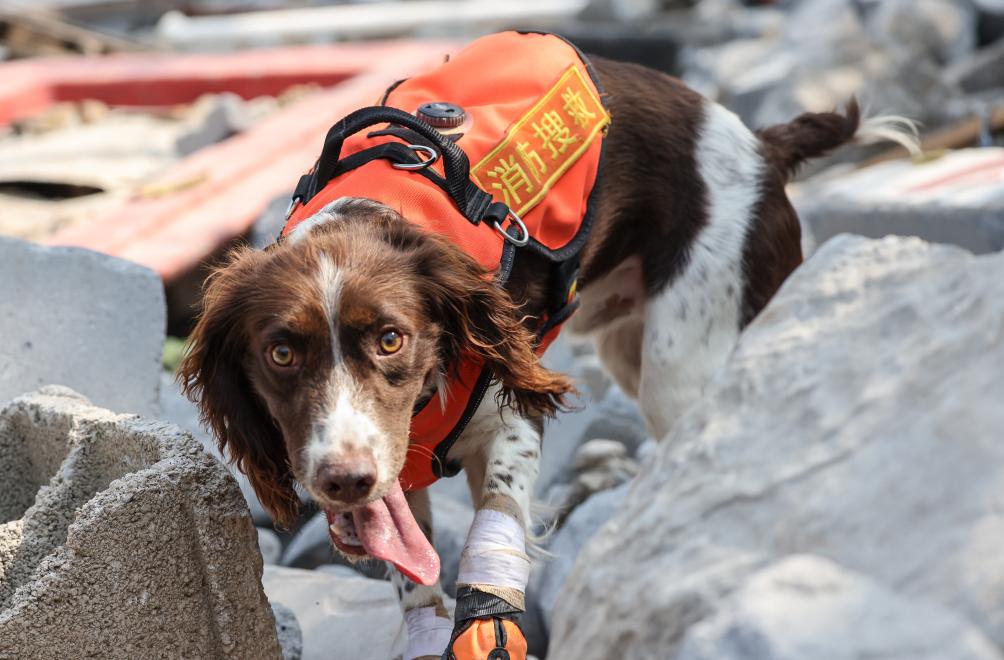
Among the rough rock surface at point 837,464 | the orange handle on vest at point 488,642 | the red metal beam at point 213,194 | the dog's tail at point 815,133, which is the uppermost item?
the rough rock surface at point 837,464

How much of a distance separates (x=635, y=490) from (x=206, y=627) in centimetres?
99

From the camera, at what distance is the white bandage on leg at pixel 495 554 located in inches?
93.4

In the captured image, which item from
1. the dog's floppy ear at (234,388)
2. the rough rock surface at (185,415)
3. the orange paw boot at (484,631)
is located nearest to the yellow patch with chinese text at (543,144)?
the dog's floppy ear at (234,388)

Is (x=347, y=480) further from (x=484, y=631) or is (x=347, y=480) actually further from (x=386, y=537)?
(x=484, y=631)

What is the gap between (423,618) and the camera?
8.48 ft

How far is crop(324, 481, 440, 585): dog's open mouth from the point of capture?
2297 mm

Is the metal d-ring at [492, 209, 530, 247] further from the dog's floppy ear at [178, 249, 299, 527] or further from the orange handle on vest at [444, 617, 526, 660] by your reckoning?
the orange handle on vest at [444, 617, 526, 660]

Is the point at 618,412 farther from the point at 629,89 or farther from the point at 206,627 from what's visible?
the point at 206,627

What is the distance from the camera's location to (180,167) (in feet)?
22.1

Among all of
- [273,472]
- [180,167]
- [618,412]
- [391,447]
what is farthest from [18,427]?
[180,167]

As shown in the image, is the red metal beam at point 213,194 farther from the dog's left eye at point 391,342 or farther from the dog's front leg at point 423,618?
the dog's left eye at point 391,342

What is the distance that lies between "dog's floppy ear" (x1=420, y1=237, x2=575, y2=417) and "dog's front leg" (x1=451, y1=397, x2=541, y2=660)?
0.27 ft

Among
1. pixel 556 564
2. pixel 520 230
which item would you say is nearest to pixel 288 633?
pixel 556 564

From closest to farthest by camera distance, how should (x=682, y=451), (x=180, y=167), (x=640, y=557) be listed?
(x=640, y=557)
(x=682, y=451)
(x=180, y=167)
